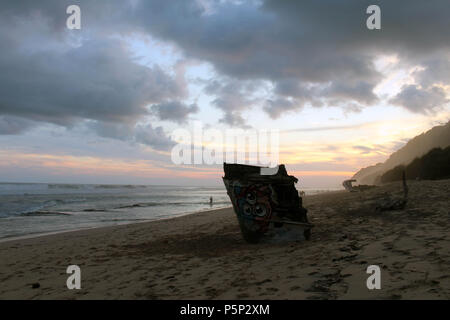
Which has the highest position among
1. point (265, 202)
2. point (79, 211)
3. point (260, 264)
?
point (265, 202)

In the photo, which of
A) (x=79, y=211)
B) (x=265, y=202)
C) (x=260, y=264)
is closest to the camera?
(x=260, y=264)

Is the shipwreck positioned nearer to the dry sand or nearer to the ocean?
the dry sand

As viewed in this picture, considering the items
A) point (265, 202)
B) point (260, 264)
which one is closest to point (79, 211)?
point (265, 202)

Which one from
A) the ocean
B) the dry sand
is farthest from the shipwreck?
the ocean

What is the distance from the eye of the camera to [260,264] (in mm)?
7605

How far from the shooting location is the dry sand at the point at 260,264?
5.48 m

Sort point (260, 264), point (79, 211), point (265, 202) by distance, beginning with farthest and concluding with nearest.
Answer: point (79, 211), point (265, 202), point (260, 264)

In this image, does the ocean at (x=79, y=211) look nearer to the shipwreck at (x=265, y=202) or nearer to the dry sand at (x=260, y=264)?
the dry sand at (x=260, y=264)

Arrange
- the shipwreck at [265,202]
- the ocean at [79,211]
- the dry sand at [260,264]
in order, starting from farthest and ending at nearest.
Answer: the ocean at [79,211] → the shipwreck at [265,202] → the dry sand at [260,264]

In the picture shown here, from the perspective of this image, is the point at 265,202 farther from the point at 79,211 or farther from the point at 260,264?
the point at 79,211

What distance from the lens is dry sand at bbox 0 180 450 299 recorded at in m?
5.48

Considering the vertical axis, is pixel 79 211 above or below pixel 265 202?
below

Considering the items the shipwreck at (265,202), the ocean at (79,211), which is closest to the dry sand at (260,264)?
the shipwreck at (265,202)

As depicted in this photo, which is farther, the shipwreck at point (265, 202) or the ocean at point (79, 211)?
the ocean at point (79, 211)
